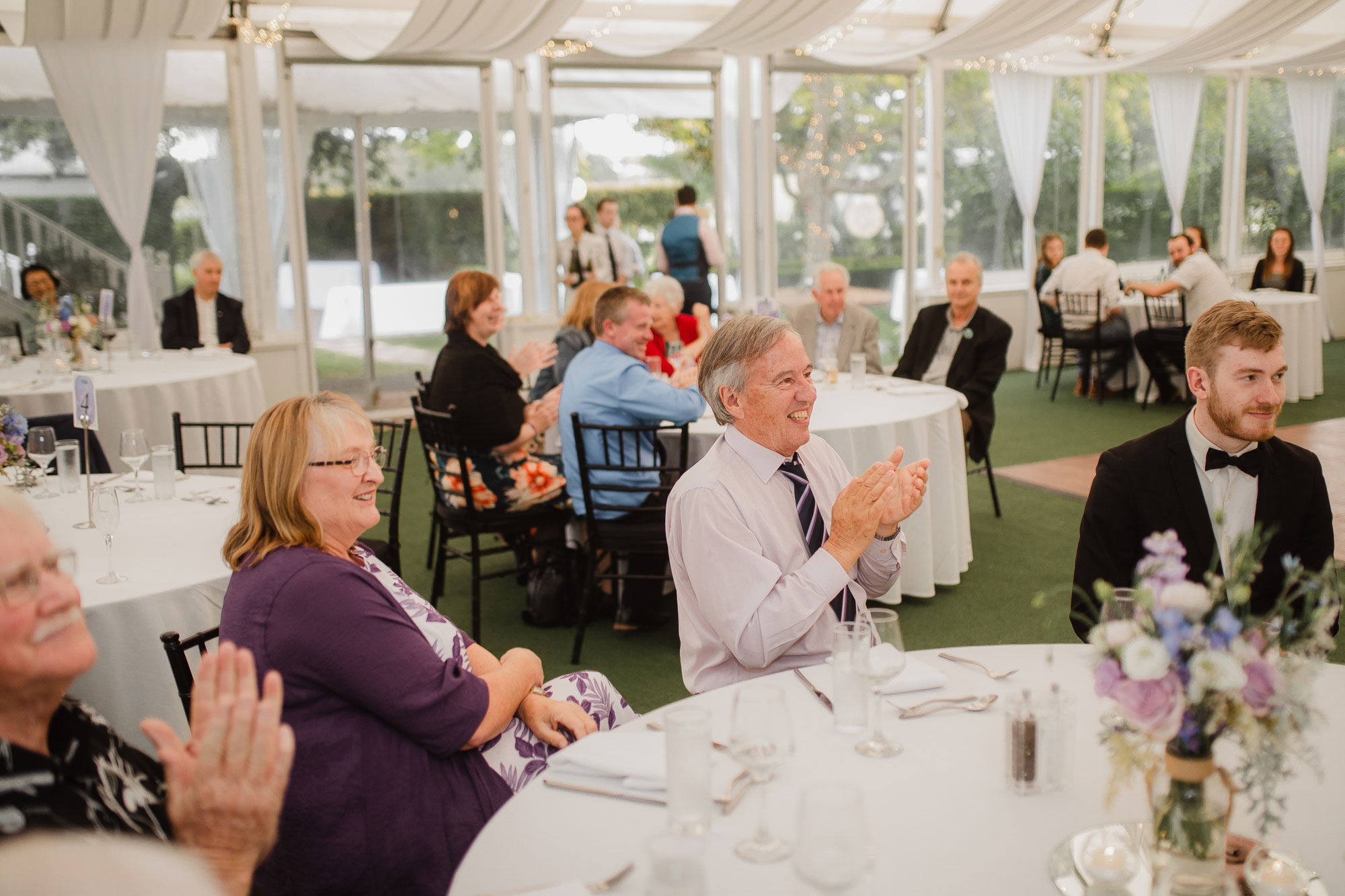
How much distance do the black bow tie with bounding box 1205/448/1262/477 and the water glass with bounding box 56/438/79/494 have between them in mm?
3297

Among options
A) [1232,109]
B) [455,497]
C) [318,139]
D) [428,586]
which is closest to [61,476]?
[455,497]

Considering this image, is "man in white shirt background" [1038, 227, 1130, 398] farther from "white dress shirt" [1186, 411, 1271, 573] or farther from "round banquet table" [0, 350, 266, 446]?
"white dress shirt" [1186, 411, 1271, 573]

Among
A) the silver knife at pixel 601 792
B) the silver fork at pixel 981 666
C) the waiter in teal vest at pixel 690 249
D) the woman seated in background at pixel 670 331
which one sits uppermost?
the waiter in teal vest at pixel 690 249

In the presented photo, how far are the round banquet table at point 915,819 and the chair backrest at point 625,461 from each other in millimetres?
2186

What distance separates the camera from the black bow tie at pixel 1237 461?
2383 mm

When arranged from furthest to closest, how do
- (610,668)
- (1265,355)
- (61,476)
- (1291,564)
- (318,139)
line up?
(318,139) < (610,668) < (61,476) < (1265,355) < (1291,564)

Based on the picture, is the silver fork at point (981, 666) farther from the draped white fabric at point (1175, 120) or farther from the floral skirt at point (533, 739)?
the draped white fabric at point (1175, 120)

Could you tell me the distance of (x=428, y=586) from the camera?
5.06 meters

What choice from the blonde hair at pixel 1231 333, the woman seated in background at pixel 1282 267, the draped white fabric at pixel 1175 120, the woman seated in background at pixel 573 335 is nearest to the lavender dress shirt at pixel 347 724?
the blonde hair at pixel 1231 333

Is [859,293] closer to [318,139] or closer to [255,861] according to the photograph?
[318,139]

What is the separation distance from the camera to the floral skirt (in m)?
2.07

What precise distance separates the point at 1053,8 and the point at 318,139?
19.3 feet

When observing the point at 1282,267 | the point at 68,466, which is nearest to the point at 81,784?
the point at 68,466

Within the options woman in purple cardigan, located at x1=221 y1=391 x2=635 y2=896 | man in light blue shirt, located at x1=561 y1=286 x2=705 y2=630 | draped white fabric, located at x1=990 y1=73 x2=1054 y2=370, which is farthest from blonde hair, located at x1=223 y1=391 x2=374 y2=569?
draped white fabric, located at x1=990 y1=73 x2=1054 y2=370
